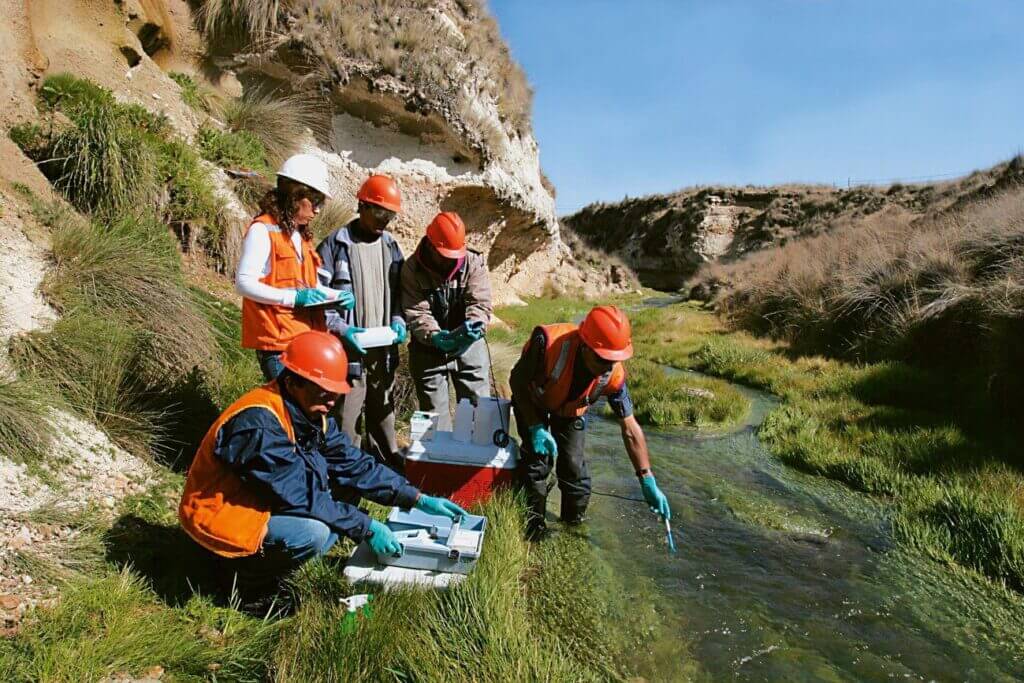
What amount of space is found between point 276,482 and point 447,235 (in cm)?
185

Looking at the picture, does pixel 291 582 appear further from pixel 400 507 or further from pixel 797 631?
pixel 797 631

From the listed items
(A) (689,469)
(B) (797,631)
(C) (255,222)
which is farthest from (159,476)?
(A) (689,469)

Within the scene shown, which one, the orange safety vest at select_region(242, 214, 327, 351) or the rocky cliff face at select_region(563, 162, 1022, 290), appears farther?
the rocky cliff face at select_region(563, 162, 1022, 290)

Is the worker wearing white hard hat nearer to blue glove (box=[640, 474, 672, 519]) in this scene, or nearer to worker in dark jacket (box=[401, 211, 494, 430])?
worker in dark jacket (box=[401, 211, 494, 430])

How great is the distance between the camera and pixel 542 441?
3.43 meters

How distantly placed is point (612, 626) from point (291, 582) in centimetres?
163

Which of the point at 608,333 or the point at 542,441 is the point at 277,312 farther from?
the point at 608,333

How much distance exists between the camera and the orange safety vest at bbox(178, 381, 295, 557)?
238 centimetres

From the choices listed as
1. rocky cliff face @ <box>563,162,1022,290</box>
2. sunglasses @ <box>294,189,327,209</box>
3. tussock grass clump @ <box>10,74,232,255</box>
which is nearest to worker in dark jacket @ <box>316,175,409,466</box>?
sunglasses @ <box>294,189,327,209</box>

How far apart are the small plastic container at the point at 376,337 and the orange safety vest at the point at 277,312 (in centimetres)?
31

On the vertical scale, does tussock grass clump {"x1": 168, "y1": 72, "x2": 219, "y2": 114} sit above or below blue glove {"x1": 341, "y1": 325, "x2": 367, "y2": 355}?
above

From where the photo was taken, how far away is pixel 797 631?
10.3 ft

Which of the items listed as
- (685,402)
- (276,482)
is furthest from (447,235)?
(685,402)

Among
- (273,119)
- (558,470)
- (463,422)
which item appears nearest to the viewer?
(463,422)
